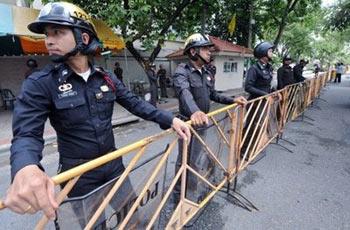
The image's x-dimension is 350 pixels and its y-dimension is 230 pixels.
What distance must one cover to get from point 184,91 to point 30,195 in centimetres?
226

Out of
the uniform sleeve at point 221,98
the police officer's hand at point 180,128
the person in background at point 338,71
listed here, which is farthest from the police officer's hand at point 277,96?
the person in background at point 338,71

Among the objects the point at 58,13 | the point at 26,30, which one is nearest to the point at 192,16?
the point at 26,30

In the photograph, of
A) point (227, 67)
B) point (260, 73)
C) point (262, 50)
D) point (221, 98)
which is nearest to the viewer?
point (221, 98)

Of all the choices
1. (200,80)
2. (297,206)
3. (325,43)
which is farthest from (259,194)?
(325,43)

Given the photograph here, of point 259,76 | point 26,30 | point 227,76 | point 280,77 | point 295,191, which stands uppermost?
point 26,30

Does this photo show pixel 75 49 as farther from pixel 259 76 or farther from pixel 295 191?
pixel 259 76

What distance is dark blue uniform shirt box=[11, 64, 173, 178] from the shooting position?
156 centimetres

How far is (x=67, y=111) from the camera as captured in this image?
180 cm

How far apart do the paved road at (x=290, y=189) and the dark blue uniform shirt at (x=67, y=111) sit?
1290 mm

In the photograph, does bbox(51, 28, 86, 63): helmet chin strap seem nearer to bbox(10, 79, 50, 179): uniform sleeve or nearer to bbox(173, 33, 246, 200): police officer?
bbox(10, 79, 50, 179): uniform sleeve

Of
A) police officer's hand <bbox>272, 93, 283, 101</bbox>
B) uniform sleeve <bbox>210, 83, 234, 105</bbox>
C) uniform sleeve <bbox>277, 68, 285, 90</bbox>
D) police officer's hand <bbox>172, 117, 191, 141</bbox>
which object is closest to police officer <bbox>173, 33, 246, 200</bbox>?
uniform sleeve <bbox>210, 83, 234, 105</bbox>

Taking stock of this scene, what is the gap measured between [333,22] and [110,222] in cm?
1383

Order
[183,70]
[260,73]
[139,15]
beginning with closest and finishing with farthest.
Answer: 1. [183,70]
2. [260,73]
3. [139,15]

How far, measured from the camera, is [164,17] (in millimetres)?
11625
